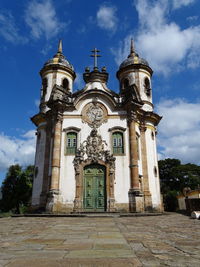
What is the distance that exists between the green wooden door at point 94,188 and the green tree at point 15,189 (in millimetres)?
16924

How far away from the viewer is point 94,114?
19.3 meters

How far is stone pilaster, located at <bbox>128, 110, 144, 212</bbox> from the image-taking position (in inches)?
648

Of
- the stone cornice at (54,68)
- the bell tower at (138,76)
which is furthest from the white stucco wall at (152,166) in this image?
the stone cornice at (54,68)

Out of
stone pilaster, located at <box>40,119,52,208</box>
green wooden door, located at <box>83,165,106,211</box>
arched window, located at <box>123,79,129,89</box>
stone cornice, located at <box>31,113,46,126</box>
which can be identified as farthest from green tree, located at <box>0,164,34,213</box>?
arched window, located at <box>123,79,129,89</box>

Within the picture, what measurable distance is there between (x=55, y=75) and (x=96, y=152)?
384 inches

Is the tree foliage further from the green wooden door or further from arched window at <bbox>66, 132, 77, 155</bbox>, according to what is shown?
arched window at <bbox>66, 132, 77, 155</bbox>

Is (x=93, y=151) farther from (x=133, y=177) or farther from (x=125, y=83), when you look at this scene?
(x=125, y=83)

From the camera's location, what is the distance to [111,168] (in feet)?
57.6

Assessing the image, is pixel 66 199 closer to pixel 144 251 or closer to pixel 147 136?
pixel 147 136

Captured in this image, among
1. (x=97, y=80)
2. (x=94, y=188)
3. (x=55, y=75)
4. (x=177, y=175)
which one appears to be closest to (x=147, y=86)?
(x=97, y=80)

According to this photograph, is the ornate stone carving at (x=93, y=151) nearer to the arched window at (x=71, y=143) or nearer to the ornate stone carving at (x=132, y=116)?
the arched window at (x=71, y=143)

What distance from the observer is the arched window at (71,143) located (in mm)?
18375

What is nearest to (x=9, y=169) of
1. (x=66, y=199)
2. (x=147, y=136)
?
(x=66, y=199)

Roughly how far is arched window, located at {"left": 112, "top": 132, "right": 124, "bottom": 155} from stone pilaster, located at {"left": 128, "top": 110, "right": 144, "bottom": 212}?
752mm
